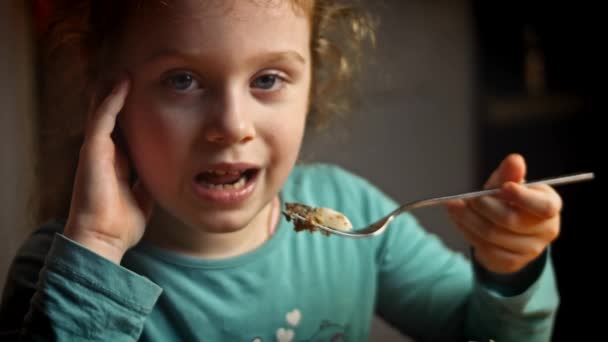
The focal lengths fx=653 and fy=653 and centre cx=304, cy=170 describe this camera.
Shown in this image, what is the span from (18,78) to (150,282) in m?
0.16

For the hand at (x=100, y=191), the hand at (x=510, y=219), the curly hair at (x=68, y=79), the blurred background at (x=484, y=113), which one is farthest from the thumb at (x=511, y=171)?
the hand at (x=100, y=191)

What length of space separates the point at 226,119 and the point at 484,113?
48cm

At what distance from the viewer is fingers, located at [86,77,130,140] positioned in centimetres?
→ 43

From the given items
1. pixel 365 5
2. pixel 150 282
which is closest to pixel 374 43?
pixel 365 5

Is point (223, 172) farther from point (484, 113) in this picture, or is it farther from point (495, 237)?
point (484, 113)

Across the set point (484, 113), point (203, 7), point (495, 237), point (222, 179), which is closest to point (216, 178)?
point (222, 179)

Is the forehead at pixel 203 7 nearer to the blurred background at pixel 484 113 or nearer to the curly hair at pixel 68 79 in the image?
the curly hair at pixel 68 79

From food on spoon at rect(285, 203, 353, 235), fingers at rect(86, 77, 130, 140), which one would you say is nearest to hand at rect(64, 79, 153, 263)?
fingers at rect(86, 77, 130, 140)

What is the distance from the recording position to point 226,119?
0.42 metres

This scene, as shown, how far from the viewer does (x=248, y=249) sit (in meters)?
0.53

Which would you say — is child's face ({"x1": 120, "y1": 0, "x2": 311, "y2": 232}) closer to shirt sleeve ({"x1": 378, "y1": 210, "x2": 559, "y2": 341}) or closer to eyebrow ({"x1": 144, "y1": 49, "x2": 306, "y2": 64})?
eyebrow ({"x1": 144, "y1": 49, "x2": 306, "y2": 64})

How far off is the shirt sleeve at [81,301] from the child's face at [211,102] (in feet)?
0.24

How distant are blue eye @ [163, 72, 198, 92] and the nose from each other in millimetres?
18

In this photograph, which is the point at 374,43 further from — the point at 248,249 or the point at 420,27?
the point at 248,249
